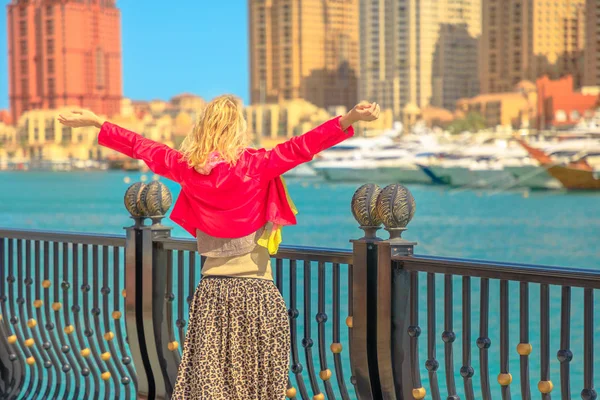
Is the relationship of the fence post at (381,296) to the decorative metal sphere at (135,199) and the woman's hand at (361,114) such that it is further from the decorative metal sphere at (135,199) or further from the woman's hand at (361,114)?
the decorative metal sphere at (135,199)

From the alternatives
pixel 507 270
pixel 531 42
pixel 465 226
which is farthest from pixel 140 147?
pixel 531 42

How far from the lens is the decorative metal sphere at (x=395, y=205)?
11.9 feet

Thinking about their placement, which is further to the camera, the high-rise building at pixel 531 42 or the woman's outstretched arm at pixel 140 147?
the high-rise building at pixel 531 42

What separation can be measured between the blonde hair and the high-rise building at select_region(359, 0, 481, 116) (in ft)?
529

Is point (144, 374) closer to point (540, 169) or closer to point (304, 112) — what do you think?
point (540, 169)

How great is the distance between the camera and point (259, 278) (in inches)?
150

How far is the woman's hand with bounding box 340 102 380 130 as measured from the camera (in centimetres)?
346

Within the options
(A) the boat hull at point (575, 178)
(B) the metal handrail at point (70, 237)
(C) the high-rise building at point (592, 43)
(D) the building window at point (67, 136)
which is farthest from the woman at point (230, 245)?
(D) the building window at point (67, 136)

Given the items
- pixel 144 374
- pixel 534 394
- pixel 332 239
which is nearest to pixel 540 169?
pixel 332 239

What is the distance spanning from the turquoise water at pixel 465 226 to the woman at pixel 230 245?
11.7 meters

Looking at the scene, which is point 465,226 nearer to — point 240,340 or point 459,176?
point 459,176

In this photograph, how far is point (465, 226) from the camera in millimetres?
76188

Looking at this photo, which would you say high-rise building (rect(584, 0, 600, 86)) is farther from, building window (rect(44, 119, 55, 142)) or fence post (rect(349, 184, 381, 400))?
fence post (rect(349, 184, 381, 400))

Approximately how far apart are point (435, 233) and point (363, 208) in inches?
2522
